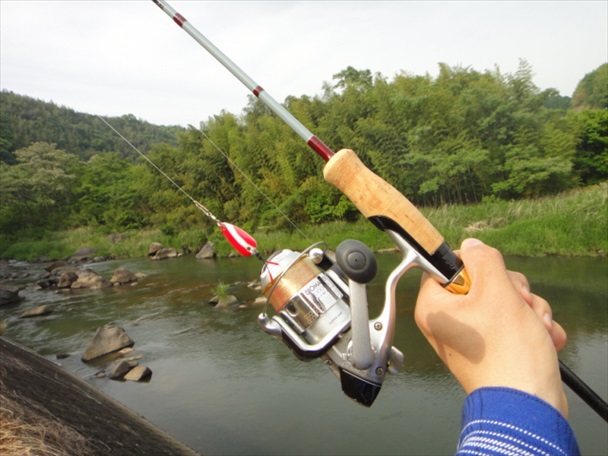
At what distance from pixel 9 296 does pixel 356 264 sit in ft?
35.3

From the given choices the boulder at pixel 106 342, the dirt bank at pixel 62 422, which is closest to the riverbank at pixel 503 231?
the dirt bank at pixel 62 422

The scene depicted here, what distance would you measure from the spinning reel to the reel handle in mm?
26

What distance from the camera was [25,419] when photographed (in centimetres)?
204

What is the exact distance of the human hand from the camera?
0.64 m

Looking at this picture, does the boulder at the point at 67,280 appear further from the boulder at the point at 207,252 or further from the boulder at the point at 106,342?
the boulder at the point at 106,342

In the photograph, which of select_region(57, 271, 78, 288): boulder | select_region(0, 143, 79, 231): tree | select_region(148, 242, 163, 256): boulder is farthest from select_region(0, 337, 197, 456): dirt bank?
select_region(0, 143, 79, 231): tree

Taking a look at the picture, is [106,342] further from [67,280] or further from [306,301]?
[67,280]

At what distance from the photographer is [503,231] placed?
9.33 metres

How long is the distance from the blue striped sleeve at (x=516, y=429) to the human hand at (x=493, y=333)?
0.07ft

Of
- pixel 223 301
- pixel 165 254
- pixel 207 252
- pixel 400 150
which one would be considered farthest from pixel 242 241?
pixel 165 254

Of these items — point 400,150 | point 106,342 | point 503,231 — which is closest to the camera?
point 106,342

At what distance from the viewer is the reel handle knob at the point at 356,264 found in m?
0.97

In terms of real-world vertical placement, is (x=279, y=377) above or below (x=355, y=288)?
below

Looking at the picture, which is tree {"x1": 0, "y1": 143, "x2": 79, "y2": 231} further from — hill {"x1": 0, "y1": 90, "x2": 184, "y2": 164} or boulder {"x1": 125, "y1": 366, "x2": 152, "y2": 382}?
boulder {"x1": 125, "y1": 366, "x2": 152, "y2": 382}
